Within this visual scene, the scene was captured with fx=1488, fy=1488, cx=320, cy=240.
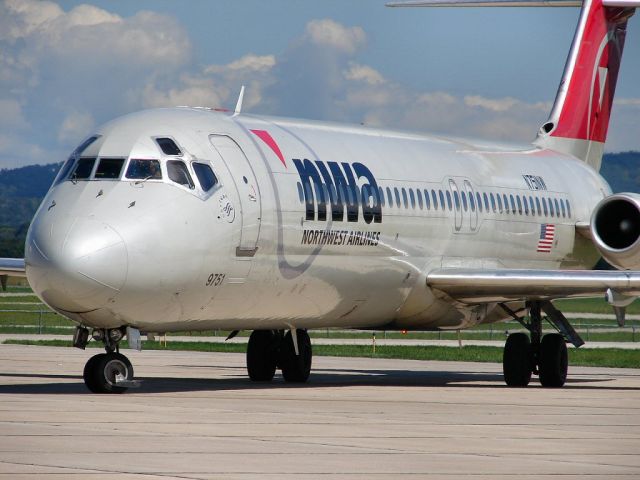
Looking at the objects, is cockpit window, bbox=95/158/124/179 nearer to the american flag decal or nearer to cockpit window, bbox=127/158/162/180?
cockpit window, bbox=127/158/162/180

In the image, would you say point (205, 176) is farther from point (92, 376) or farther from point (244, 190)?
point (92, 376)

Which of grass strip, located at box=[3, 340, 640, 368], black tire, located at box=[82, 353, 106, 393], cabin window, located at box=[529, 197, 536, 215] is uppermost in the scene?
cabin window, located at box=[529, 197, 536, 215]

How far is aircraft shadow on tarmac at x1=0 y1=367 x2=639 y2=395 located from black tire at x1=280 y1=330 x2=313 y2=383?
0.18 m

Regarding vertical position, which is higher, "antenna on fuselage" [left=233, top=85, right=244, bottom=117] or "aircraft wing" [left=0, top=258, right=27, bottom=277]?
"antenna on fuselage" [left=233, top=85, right=244, bottom=117]

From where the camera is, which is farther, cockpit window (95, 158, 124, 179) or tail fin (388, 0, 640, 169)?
tail fin (388, 0, 640, 169)

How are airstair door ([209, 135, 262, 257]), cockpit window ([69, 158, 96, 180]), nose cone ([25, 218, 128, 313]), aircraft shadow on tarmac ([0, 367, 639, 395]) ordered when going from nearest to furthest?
nose cone ([25, 218, 128, 313])
cockpit window ([69, 158, 96, 180])
airstair door ([209, 135, 262, 257])
aircraft shadow on tarmac ([0, 367, 639, 395])

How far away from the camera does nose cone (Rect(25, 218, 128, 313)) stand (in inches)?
734

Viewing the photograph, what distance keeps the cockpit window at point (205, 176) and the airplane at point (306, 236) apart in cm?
2

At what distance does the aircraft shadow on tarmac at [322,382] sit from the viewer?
22.1 m

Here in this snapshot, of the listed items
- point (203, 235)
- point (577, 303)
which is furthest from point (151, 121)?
point (577, 303)

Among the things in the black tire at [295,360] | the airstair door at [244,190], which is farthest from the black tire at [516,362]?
the airstair door at [244,190]

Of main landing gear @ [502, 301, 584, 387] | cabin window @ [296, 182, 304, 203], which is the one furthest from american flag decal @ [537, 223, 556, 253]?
cabin window @ [296, 182, 304, 203]

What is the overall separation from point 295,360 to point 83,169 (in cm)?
663

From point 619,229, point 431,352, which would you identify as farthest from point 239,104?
point 431,352
